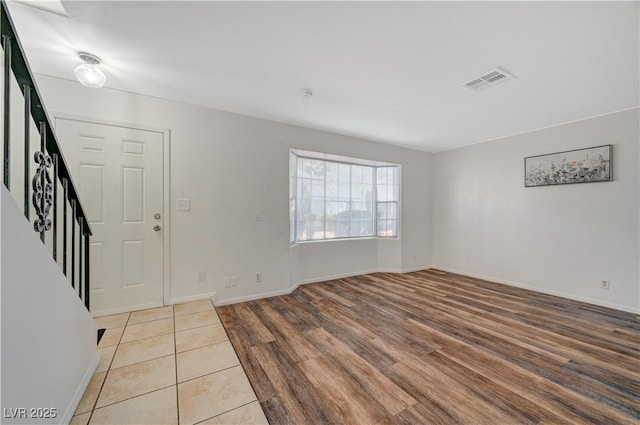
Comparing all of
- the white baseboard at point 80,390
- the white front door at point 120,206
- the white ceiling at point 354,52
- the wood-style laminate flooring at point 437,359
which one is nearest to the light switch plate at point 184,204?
the white front door at point 120,206

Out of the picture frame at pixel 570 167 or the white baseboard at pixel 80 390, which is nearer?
the white baseboard at pixel 80 390

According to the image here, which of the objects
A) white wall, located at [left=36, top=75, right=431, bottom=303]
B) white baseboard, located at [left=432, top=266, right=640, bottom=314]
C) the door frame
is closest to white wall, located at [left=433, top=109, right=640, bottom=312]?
white baseboard, located at [left=432, top=266, right=640, bottom=314]

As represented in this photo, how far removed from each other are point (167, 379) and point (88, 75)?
7.99 ft

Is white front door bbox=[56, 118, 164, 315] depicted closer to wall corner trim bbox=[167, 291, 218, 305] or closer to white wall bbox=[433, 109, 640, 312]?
wall corner trim bbox=[167, 291, 218, 305]

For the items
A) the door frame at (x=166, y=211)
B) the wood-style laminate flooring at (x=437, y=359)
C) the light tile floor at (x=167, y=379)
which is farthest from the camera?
the door frame at (x=166, y=211)

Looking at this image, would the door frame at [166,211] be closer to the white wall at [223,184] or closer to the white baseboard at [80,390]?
the white wall at [223,184]

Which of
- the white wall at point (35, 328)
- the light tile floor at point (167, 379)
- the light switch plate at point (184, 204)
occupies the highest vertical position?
the light switch plate at point (184, 204)

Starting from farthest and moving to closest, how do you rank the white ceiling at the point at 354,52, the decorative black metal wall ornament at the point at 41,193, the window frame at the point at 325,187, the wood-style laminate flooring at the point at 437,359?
1. the window frame at the point at 325,187
2. the white ceiling at the point at 354,52
3. the wood-style laminate flooring at the point at 437,359
4. the decorative black metal wall ornament at the point at 41,193

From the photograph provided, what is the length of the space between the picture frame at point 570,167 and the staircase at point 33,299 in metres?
5.29

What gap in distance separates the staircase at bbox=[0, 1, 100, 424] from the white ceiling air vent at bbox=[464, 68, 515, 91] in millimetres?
3075

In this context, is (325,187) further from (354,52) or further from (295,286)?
(354,52)

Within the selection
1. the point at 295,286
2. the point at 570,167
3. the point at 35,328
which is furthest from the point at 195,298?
the point at 570,167

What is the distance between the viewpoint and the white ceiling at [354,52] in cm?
164

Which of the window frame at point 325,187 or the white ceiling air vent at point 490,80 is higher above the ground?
the white ceiling air vent at point 490,80
